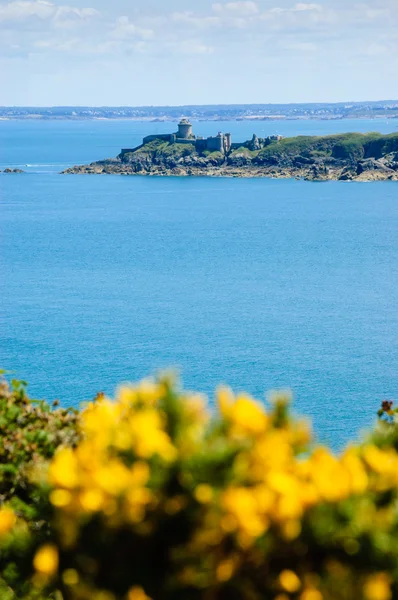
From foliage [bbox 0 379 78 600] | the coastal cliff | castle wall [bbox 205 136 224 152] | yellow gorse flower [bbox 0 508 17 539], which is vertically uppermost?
yellow gorse flower [bbox 0 508 17 539]

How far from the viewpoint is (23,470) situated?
591cm

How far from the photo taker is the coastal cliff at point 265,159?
155750 mm

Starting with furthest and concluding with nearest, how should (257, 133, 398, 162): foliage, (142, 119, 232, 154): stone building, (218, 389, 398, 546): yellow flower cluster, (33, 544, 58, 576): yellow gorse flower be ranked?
1. (142, 119, 232, 154): stone building
2. (257, 133, 398, 162): foliage
3. (33, 544, 58, 576): yellow gorse flower
4. (218, 389, 398, 546): yellow flower cluster

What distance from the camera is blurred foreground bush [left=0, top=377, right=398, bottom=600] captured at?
369 cm

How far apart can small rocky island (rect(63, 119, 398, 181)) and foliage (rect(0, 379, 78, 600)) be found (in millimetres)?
147658

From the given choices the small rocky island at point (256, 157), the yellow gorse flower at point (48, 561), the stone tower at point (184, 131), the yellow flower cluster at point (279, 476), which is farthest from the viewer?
the stone tower at point (184, 131)

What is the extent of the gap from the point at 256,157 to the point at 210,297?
105 meters

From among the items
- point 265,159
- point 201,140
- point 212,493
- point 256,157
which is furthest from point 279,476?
point 201,140

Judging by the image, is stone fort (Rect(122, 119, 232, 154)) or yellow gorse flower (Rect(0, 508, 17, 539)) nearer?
yellow gorse flower (Rect(0, 508, 17, 539))

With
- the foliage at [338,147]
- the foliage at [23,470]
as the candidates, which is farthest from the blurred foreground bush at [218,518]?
the foliage at [338,147]

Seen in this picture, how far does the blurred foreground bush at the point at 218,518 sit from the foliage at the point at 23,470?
491 mm

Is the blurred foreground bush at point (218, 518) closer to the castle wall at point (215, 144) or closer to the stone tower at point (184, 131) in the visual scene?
the castle wall at point (215, 144)

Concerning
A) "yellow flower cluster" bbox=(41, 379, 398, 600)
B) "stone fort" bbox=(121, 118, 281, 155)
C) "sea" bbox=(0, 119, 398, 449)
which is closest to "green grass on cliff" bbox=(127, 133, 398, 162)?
"stone fort" bbox=(121, 118, 281, 155)

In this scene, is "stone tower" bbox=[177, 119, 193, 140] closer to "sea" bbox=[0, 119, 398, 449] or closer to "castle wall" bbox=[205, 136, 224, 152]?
"castle wall" bbox=[205, 136, 224, 152]
